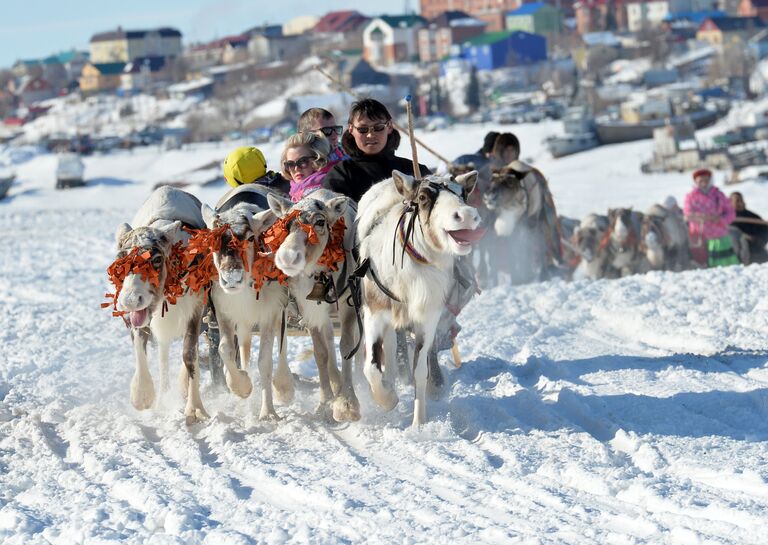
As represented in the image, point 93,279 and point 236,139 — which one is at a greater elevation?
point 93,279

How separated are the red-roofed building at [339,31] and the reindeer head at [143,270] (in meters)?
139

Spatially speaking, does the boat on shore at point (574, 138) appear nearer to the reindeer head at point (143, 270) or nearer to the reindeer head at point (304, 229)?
the reindeer head at point (304, 229)

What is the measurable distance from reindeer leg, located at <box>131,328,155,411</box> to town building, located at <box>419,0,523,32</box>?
145m

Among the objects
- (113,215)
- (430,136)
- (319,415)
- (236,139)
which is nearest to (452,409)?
(319,415)

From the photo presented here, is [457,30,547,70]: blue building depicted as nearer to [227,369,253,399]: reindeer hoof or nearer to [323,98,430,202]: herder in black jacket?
[323,98,430,202]: herder in black jacket

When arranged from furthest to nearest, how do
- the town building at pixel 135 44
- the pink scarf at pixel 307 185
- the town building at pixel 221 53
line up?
the town building at pixel 135 44, the town building at pixel 221 53, the pink scarf at pixel 307 185

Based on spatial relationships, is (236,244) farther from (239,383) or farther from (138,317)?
(239,383)

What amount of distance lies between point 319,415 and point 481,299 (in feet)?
17.0

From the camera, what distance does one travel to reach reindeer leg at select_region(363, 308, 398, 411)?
6.99 metres

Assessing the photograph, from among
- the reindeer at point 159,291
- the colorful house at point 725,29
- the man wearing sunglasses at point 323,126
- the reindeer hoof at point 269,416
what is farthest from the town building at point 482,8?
the reindeer hoof at point 269,416

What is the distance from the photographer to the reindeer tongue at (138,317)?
7.06 m

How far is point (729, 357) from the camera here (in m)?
9.09

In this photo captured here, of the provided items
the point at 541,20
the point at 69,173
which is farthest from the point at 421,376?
the point at 541,20

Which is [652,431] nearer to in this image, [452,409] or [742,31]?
[452,409]
